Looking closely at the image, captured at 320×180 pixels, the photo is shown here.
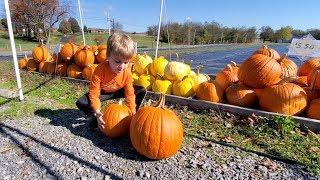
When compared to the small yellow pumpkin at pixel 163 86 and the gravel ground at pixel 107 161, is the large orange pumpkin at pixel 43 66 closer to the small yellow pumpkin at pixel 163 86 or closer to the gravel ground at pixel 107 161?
the small yellow pumpkin at pixel 163 86

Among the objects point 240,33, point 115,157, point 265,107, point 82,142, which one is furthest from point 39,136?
point 240,33

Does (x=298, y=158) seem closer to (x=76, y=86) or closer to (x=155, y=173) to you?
(x=155, y=173)

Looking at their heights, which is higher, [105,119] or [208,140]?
[105,119]

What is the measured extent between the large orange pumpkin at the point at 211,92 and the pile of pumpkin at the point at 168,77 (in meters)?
0.37

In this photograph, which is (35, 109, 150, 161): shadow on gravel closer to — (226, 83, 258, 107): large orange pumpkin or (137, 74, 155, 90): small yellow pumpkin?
(137, 74, 155, 90): small yellow pumpkin

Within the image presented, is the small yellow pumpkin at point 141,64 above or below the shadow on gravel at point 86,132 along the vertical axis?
above

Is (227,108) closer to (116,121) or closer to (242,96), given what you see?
(242,96)

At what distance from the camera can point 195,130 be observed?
4.85 metres

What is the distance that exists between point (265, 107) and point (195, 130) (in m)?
1.20

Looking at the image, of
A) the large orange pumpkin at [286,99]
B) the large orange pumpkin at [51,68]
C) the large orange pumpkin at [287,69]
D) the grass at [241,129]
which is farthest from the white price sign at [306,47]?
the large orange pumpkin at [51,68]

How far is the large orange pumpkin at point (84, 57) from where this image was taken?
8.30 metres

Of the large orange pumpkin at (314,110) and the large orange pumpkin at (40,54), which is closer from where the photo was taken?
the large orange pumpkin at (314,110)

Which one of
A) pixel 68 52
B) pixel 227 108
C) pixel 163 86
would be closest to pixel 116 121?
pixel 227 108

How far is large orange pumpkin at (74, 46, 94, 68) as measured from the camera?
830 centimetres
